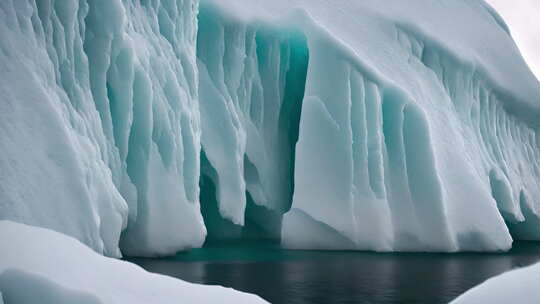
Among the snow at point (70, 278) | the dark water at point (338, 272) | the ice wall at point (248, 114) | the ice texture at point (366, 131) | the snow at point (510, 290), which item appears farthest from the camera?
the ice wall at point (248, 114)

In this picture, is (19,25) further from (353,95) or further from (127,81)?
(353,95)

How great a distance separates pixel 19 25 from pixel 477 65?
16.1 metres

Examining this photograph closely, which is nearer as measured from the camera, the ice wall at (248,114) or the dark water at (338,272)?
the dark water at (338,272)

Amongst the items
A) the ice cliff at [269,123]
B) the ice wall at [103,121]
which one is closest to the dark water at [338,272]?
the ice cliff at [269,123]

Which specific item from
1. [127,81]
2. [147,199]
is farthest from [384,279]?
[127,81]

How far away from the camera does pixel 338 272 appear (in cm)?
1163

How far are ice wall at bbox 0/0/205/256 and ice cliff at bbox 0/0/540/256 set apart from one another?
0.09 feet

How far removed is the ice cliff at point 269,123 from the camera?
27.6ft

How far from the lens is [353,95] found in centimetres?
1741

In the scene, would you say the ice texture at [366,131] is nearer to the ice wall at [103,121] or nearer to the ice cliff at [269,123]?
the ice cliff at [269,123]

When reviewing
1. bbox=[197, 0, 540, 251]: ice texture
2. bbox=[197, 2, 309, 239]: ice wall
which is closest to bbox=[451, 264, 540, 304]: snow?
bbox=[197, 0, 540, 251]: ice texture

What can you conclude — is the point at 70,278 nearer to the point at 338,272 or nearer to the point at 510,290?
the point at 510,290

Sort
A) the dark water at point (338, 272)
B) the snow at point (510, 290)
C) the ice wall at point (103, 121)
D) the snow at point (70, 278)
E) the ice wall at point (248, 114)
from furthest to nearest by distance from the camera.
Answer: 1. the ice wall at point (248, 114)
2. the dark water at point (338, 272)
3. the ice wall at point (103, 121)
4. the snow at point (70, 278)
5. the snow at point (510, 290)

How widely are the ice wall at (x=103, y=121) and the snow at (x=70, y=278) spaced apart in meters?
2.18
